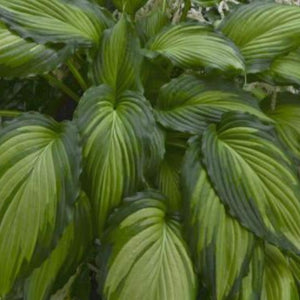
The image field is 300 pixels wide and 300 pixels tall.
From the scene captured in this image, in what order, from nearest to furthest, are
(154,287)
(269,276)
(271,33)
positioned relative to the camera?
1. (154,287)
2. (269,276)
3. (271,33)

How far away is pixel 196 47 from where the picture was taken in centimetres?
103

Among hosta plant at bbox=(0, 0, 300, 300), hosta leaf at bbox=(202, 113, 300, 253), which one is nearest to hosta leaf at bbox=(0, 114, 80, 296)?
hosta plant at bbox=(0, 0, 300, 300)

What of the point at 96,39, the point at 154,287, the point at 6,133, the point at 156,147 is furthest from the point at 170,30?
the point at 154,287

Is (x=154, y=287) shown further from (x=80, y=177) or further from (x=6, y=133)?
(x=6, y=133)

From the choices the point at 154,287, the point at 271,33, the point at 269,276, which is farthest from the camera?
the point at 271,33

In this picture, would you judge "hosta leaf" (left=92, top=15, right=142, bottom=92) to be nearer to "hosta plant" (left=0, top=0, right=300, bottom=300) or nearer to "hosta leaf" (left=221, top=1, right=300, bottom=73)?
"hosta plant" (left=0, top=0, right=300, bottom=300)

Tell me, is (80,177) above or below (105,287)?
above

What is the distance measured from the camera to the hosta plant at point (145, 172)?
818 millimetres

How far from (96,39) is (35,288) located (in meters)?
0.46

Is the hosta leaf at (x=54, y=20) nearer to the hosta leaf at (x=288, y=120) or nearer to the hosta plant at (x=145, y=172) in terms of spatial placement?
the hosta plant at (x=145, y=172)

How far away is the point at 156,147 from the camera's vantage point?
904 millimetres

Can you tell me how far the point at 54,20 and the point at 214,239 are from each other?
1.60 ft

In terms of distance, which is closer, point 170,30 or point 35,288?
point 35,288

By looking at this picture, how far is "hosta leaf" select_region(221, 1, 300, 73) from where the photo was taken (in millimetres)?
1058
